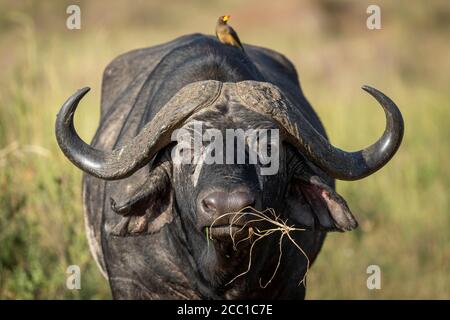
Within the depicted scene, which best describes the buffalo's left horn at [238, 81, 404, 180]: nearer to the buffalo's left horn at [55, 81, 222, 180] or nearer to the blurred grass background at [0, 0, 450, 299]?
the buffalo's left horn at [55, 81, 222, 180]

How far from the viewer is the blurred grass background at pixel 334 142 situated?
799 centimetres

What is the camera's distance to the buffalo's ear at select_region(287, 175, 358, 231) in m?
5.80

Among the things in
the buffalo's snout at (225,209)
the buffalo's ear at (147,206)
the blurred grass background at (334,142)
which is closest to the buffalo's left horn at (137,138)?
the buffalo's ear at (147,206)

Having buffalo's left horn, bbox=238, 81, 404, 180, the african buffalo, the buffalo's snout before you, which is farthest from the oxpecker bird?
the buffalo's snout

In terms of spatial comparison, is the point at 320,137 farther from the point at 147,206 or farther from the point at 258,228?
the point at 147,206

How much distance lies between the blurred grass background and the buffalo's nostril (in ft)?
9.07

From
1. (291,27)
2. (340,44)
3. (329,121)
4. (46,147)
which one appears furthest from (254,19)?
(46,147)

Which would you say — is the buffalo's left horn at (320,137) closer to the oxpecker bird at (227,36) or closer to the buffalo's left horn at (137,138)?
the buffalo's left horn at (137,138)

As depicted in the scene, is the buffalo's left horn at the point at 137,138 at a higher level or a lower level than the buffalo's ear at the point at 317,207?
higher

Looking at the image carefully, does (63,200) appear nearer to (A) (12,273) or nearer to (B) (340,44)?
(A) (12,273)

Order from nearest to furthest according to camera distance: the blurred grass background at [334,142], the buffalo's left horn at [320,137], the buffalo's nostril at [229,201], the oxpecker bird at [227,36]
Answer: the buffalo's nostril at [229,201] → the buffalo's left horn at [320,137] → the oxpecker bird at [227,36] → the blurred grass background at [334,142]

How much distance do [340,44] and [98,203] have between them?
41.8ft

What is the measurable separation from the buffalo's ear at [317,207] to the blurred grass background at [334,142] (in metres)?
2.30

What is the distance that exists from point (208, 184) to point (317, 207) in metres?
0.88
